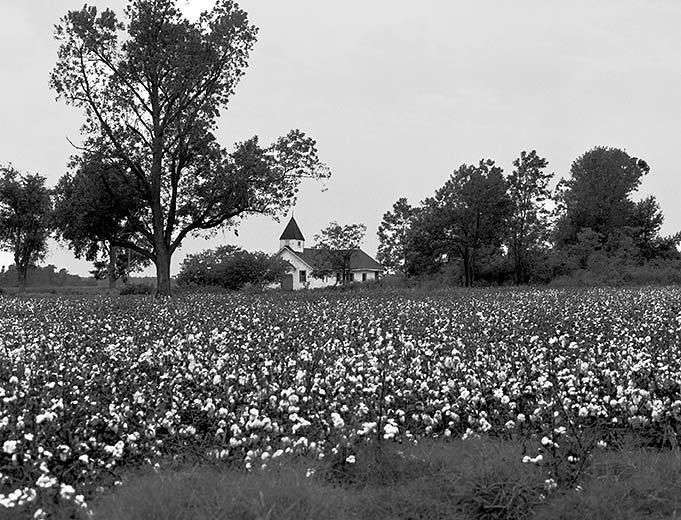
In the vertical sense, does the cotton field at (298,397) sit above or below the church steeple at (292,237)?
below

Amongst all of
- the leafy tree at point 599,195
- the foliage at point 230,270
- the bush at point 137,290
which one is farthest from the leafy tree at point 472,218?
the bush at point 137,290

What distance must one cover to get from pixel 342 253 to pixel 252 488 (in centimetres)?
7975

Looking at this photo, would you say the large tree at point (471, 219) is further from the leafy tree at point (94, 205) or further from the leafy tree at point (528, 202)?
the leafy tree at point (94, 205)

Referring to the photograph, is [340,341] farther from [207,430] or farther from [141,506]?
[141,506]

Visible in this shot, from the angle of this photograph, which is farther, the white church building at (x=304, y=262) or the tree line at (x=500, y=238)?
the white church building at (x=304, y=262)

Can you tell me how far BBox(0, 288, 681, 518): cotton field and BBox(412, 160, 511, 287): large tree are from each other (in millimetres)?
55053

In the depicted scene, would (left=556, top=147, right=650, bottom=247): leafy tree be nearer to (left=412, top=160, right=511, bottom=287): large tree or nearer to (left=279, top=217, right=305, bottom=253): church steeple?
(left=412, top=160, right=511, bottom=287): large tree

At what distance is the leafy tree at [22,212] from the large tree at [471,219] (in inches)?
1689

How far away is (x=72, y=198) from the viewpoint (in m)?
41.3

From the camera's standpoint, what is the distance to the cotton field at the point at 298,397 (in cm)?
606

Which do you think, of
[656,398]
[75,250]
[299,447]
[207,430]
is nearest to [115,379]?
[207,430]

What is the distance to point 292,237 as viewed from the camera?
12500 cm

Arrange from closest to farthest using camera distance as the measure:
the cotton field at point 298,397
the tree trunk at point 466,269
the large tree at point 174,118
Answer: the cotton field at point 298,397, the large tree at point 174,118, the tree trunk at point 466,269

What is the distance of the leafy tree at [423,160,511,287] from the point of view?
223ft
